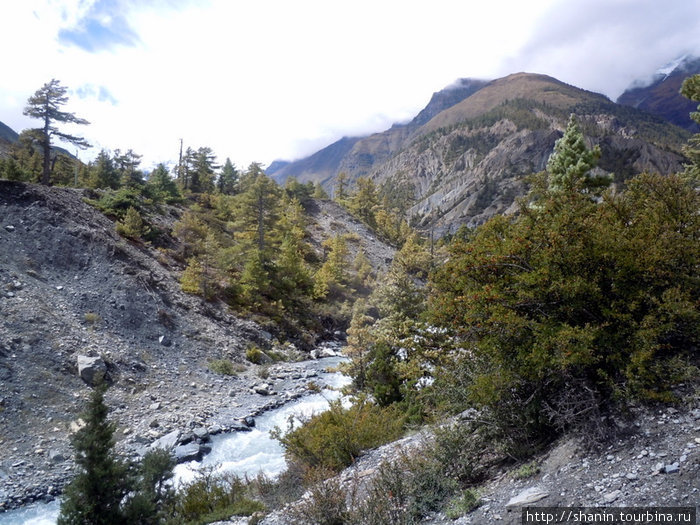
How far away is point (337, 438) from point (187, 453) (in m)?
7.66

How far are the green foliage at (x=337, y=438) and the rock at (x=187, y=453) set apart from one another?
4899mm

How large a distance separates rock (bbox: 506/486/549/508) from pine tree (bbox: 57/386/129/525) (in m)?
8.63

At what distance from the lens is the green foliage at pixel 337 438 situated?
11.2m

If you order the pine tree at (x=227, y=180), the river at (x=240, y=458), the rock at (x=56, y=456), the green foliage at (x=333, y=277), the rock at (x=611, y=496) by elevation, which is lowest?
the river at (x=240, y=458)

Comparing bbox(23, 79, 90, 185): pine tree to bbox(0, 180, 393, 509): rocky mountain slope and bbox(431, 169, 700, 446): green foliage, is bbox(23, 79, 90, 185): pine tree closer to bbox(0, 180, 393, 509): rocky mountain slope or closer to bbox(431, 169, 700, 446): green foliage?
bbox(0, 180, 393, 509): rocky mountain slope

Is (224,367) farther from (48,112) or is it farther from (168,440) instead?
(48,112)

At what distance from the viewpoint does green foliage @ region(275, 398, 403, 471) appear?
440 inches

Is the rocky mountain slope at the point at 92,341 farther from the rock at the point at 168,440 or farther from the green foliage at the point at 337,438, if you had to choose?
the green foliage at the point at 337,438

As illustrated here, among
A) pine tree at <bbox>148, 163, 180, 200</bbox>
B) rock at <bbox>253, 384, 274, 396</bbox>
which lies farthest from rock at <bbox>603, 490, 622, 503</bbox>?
pine tree at <bbox>148, 163, 180, 200</bbox>

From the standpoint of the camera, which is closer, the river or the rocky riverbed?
the river

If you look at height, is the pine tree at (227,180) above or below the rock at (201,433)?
above

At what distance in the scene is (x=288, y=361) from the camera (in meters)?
27.5

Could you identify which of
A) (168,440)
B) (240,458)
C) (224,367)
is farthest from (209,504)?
(224,367)

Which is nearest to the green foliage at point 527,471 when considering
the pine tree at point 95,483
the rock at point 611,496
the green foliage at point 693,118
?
the rock at point 611,496
